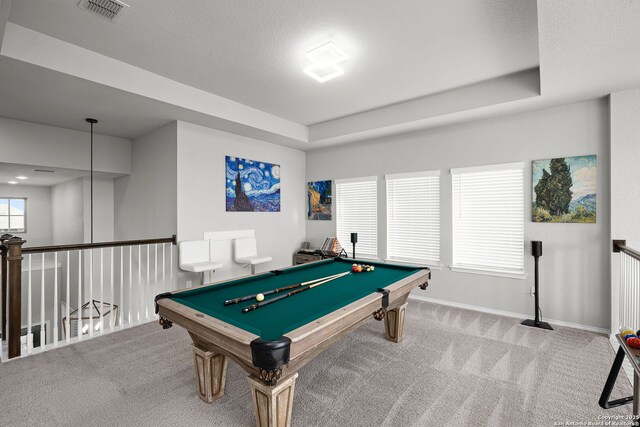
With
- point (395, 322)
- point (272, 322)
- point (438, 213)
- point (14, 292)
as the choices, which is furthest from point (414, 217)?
point (14, 292)

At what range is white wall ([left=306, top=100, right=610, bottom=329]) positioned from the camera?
11.0 feet

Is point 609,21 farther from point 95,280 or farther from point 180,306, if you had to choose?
point 95,280

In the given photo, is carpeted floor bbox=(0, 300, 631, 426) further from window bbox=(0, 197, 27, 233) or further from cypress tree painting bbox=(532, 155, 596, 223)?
window bbox=(0, 197, 27, 233)

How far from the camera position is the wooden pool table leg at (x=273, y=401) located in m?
1.57

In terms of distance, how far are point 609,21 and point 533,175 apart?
208 centimetres

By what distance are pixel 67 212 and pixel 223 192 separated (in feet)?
15.5

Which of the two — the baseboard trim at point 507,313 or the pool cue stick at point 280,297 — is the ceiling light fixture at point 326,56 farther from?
the baseboard trim at point 507,313

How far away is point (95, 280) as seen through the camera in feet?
18.1

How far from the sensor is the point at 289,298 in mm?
2234

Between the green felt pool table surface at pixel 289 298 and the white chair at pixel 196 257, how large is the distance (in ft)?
4.74

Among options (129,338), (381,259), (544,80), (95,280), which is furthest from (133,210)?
(544,80)

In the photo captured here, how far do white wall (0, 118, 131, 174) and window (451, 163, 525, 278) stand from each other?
561 centimetres

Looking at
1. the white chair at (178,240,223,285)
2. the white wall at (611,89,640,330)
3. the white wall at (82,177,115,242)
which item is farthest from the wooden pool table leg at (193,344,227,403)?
the white wall at (82,177,115,242)

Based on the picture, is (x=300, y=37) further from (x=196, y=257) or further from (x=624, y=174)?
(x=624, y=174)
